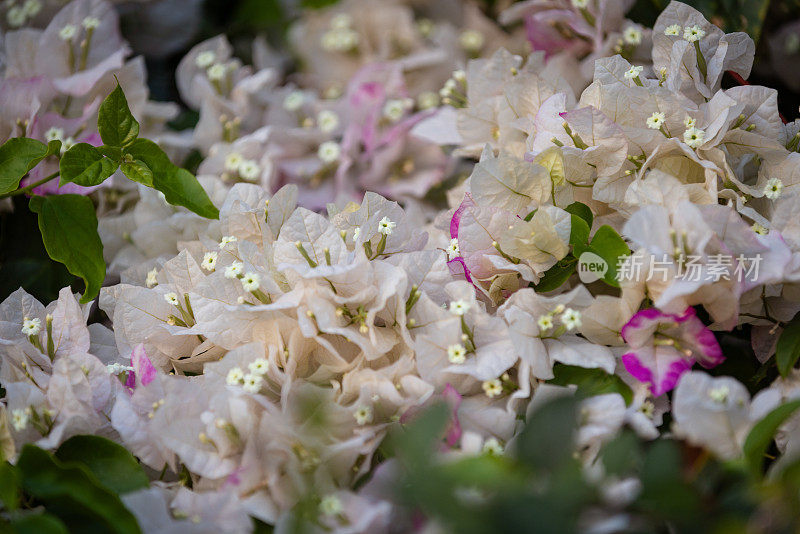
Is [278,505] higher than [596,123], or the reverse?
[596,123]

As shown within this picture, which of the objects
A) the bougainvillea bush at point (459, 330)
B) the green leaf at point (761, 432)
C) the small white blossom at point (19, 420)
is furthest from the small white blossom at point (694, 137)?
the small white blossom at point (19, 420)

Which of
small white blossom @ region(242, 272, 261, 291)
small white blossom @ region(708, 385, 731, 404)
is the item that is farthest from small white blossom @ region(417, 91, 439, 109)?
small white blossom @ region(708, 385, 731, 404)

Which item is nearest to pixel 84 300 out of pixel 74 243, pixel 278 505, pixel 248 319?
pixel 74 243

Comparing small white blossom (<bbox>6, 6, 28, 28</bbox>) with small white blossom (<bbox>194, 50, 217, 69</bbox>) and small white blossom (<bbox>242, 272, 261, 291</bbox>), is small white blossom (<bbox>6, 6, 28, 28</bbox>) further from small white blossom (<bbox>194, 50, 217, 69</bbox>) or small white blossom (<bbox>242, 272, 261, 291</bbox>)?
small white blossom (<bbox>242, 272, 261, 291</bbox>)

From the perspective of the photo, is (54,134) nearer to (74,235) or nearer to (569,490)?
(74,235)

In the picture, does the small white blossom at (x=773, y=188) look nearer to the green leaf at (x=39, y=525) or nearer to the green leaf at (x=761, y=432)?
the green leaf at (x=761, y=432)

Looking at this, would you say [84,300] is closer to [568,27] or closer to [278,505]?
[278,505]
